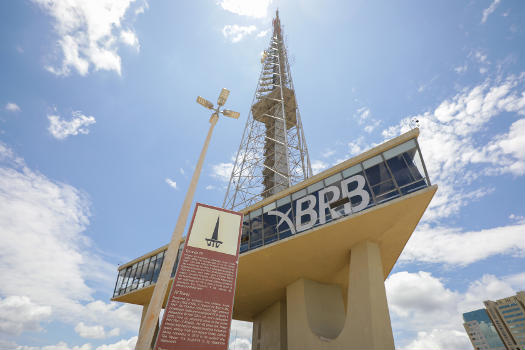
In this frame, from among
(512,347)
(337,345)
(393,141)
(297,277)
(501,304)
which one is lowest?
(337,345)

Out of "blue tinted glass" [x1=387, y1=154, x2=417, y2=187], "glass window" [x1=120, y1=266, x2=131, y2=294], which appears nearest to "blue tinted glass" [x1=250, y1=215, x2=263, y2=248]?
"blue tinted glass" [x1=387, y1=154, x2=417, y2=187]

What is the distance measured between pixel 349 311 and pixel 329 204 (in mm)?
6583

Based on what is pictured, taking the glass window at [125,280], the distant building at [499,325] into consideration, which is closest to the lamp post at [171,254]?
the glass window at [125,280]

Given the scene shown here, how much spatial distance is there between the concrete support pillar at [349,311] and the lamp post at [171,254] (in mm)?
12324

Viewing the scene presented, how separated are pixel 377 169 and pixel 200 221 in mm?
11733

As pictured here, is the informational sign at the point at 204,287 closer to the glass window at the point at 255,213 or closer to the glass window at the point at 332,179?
the glass window at the point at 332,179

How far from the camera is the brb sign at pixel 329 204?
18391mm

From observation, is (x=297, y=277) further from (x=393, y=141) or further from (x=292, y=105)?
(x=292, y=105)

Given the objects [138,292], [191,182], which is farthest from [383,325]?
[138,292]

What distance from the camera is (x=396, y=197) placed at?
17.1 m

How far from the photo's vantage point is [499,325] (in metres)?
143

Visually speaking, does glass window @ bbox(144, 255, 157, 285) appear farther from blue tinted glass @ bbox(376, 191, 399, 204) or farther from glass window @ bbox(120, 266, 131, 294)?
blue tinted glass @ bbox(376, 191, 399, 204)

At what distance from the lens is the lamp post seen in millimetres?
7816

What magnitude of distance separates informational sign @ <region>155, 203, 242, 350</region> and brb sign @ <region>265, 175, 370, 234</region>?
7.50 metres
